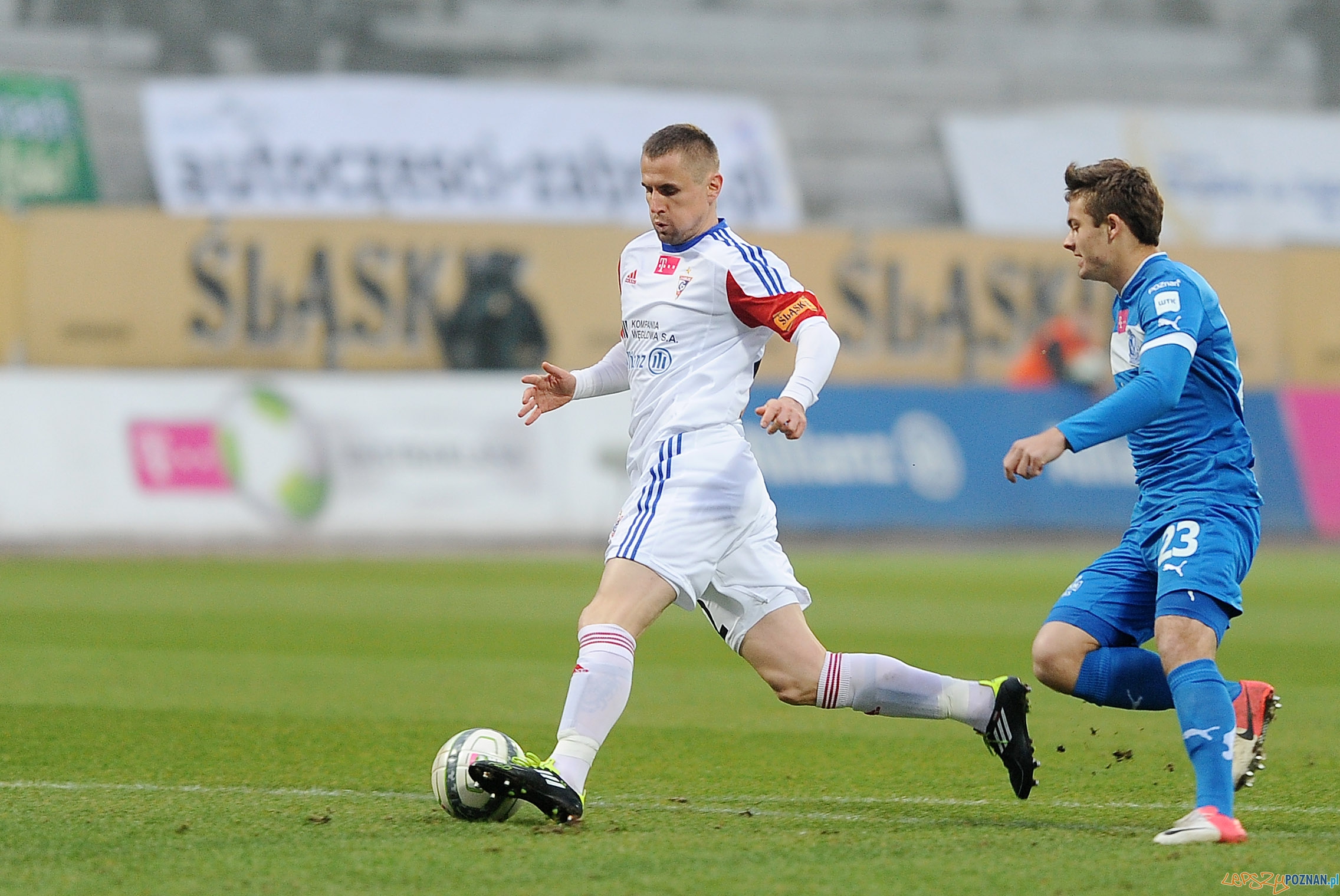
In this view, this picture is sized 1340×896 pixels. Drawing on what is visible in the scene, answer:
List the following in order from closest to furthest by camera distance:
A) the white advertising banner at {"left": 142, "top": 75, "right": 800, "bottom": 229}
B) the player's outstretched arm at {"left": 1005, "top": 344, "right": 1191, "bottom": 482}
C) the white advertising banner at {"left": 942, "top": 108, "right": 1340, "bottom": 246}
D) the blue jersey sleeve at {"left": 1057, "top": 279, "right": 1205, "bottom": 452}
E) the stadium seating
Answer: the player's outstretched arm at {"left": 1005, "top": 344, "right": 1191, "bottom": 482} < the blue jersey sleeve at {"left": 1057, "top": 279, "right": 1205, "bottom": 452} < the white advertising banner at {"left": 142, "top": 75, "right": 800, "bottom": 229} < the stadium seating < the white advertising banner at {"left": 942, "top": 108, "right": 1340, "bottom": 246}

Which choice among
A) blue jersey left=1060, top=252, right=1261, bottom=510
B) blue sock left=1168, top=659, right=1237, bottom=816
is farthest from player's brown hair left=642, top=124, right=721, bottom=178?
blue sock left=1168, top=659, right=1237, bottom=816

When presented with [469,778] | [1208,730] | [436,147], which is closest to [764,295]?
[469,778]

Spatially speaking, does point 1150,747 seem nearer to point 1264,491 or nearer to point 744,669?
point 744,669

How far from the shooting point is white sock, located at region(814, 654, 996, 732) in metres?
5.42

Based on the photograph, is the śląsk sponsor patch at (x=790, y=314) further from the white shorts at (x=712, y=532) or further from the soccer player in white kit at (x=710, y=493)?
the white shorts at (x=712, y=532)

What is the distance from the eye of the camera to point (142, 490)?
49.1 ft

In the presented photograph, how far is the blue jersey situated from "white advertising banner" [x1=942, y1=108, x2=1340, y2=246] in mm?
18750

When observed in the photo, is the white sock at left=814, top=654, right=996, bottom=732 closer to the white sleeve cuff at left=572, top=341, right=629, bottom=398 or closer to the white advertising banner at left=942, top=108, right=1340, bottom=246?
the white sleeve cuff at left=572, top=341, right=629, bottom=398

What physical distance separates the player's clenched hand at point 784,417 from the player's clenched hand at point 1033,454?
0.58m

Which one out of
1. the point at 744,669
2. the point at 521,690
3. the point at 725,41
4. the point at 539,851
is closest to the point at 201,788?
the point at 539,851

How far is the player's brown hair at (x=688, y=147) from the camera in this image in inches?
207

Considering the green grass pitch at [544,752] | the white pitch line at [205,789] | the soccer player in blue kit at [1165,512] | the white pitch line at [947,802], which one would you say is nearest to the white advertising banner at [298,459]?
the green grass pitch at [544,752]

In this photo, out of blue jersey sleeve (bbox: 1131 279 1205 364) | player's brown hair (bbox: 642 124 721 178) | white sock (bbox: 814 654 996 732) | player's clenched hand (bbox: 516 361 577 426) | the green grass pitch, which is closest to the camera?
the green grass pitch

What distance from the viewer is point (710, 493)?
Answer: 517 cm
